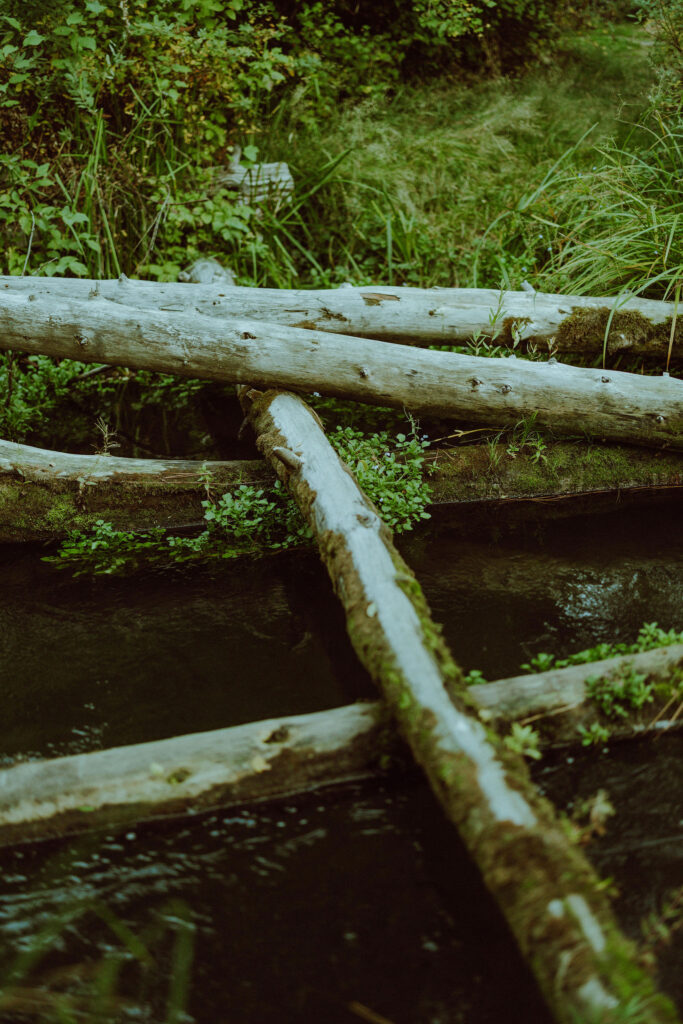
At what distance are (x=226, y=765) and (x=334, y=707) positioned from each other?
61cm

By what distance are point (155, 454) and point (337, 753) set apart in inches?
112

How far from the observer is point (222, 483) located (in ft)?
12.9

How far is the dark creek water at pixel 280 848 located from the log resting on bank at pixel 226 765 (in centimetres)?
7

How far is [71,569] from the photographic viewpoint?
144 inches

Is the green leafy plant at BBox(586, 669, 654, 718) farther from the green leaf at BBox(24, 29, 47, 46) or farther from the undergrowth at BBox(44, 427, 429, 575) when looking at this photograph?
the green leaf at BBox(24, 29, 47, 46)

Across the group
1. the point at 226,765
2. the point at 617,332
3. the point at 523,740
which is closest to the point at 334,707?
the point at 226,765

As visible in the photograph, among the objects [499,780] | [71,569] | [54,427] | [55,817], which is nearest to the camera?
[499,780]

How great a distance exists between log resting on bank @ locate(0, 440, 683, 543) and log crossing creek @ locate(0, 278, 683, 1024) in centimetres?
3

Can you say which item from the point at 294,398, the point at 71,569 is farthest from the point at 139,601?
the point at 294,398

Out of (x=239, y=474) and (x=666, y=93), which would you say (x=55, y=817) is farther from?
(x=666, y=93)

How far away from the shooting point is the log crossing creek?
1781mm

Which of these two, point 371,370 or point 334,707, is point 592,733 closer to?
point 334,707

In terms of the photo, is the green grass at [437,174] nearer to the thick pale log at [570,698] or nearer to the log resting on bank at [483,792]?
the log resting on bank at [483,792]

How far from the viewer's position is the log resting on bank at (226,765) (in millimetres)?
2092
